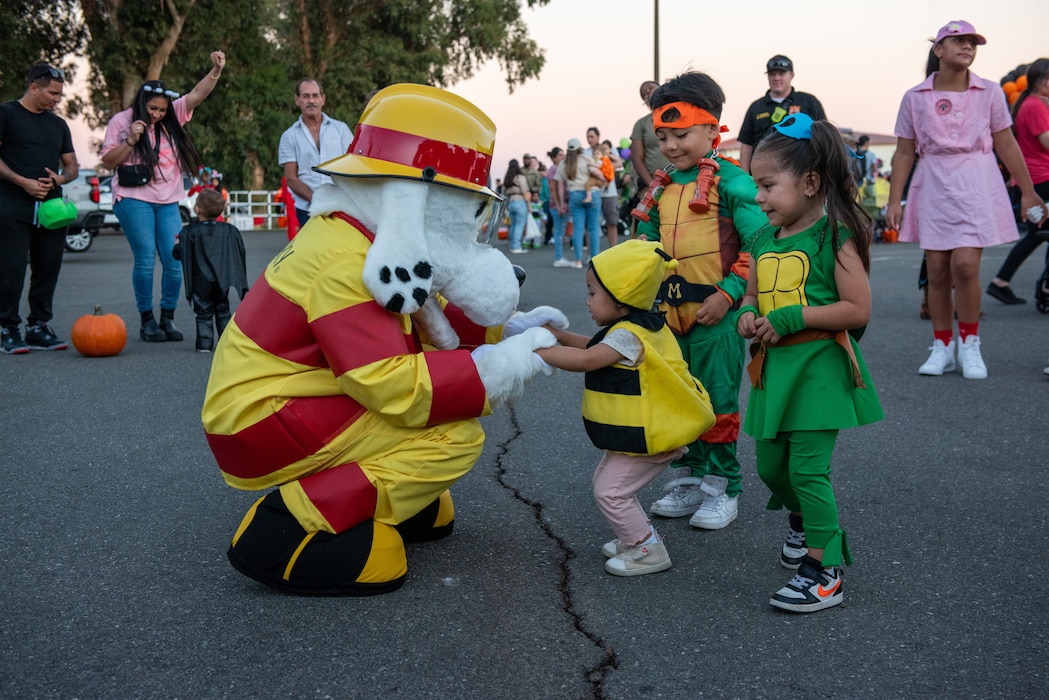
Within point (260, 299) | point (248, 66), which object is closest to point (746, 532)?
point (260, 299)

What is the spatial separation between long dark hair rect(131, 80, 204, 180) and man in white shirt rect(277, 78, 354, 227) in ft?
2.24

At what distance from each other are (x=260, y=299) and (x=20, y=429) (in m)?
2.77

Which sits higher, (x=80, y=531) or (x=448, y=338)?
(x=448, y=338)

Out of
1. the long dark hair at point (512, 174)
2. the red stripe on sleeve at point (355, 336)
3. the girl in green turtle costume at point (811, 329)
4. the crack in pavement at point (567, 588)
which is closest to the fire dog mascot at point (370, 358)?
the red stripe on sleeve at point (355, 336)

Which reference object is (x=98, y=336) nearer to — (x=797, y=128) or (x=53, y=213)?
(x=53, y=213)

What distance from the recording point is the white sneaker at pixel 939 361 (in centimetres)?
649

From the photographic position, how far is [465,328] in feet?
→ 11.7

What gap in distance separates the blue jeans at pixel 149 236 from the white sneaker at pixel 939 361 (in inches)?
211

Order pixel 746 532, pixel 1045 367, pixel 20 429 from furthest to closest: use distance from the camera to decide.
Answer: pixel 1045 367, pixel 20 429, pixel 746 532

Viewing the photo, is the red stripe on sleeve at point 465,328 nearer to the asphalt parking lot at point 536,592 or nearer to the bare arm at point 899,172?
the asphalt parking lot at point 536,592

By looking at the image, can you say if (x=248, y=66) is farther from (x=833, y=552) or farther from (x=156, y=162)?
(x=833, y=552)

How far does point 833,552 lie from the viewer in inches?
118

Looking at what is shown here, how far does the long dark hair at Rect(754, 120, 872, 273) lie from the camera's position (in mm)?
3041

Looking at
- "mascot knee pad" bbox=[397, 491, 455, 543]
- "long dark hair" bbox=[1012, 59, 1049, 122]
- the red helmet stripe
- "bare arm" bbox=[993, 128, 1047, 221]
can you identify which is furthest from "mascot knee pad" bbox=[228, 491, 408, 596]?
"long dark hair" bbox=[1012, 59, 1049, 122]
